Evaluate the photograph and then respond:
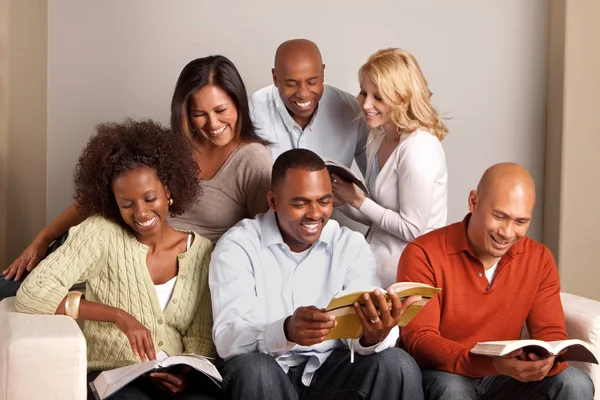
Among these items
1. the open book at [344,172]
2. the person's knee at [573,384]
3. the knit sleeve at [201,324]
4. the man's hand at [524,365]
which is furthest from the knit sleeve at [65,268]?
the person's knee at [573,384]

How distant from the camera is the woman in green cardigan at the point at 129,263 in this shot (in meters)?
2.98

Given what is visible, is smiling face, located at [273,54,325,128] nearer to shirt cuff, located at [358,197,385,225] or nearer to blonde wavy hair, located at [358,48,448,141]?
blonde wavy hair, located at [358,48,448,141]

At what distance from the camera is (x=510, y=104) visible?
4.87 meters

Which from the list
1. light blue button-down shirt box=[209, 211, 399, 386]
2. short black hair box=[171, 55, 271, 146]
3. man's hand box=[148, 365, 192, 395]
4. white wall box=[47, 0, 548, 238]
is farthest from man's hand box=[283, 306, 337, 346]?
white wall box=[47, 0, 548, 238]

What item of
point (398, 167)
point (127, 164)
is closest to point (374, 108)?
point (398, 167)

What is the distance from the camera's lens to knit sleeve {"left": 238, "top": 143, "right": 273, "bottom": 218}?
3529 millimetres

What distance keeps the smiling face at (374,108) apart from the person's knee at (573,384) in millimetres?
1203

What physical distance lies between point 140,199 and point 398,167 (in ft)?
3.46

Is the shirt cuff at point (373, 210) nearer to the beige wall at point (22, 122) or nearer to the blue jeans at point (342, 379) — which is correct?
the blue jeans at point (342, 379)

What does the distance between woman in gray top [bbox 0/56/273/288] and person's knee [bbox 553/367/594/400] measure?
1265 mm

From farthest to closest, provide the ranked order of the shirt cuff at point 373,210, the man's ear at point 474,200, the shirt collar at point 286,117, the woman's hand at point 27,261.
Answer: the shirt collar at point 286,117 < the shirt cuff at point 373,210 < the woman's hand at point 27,261 < the man's ear at point 474,200

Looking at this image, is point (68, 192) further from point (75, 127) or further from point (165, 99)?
point (165, 99)

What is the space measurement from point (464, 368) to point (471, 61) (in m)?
2.29

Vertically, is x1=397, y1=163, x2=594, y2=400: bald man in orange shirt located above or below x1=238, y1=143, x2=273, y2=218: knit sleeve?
below
